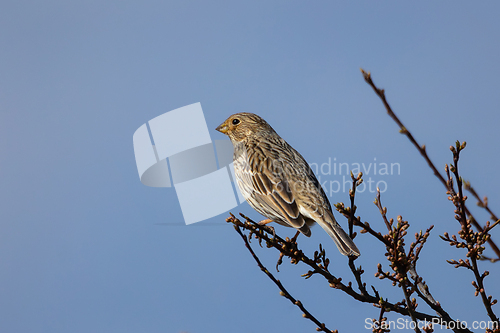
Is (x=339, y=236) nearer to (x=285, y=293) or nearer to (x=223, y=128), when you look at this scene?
(x=285, y=293)

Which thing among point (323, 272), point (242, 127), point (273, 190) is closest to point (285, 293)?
point (323, 272)

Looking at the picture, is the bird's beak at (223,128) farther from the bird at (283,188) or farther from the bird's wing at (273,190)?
the bird's wing at (273,190)

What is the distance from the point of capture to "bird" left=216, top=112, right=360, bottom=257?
5.78 meters

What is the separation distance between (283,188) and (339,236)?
3.98 ft

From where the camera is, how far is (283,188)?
633 centimetres

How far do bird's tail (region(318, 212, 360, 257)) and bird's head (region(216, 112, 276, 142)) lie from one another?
2706mm

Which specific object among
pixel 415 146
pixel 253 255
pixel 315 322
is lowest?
pixel 315 322

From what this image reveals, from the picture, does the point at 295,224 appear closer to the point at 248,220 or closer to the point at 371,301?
the point at 248,220

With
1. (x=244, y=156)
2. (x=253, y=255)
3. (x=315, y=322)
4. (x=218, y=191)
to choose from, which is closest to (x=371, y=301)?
(x=315, y=322)

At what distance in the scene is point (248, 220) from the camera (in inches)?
200

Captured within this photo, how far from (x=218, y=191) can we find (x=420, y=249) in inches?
177

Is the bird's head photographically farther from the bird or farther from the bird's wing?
the bird's wing

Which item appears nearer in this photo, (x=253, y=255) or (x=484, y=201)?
(x=484, y=201)

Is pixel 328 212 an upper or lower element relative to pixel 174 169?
lower
